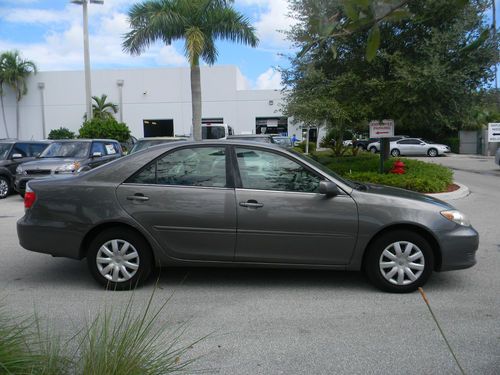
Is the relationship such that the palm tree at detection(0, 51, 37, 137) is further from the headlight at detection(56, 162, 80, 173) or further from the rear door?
the rear door

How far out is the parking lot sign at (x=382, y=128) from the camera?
13344 millimetres

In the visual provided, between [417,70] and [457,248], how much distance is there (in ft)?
27.5

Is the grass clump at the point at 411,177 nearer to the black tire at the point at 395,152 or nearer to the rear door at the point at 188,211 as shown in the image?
the rear door at the point at 188,211

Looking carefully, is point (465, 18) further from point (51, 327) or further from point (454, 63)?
point (51, 327)

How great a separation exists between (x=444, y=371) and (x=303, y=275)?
2344 mm

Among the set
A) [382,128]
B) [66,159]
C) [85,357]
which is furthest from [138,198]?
[382,128]

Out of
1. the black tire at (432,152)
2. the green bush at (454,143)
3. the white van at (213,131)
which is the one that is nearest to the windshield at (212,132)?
the white van at (213,131)

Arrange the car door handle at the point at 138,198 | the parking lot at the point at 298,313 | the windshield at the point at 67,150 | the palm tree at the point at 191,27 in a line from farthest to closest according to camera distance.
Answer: the palm tree at the point at 191,27, the windshield at the point at 67,150, the car door handle at the point at 138,198, the parking lot at the point at 298,313

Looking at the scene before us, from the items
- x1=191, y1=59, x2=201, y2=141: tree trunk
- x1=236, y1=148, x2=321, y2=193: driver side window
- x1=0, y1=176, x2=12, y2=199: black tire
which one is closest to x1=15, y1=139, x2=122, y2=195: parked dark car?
x1=0, y1=176, x2=12, y2=199: black tire

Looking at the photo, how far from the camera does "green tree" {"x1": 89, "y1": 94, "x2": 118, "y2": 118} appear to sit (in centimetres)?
3888

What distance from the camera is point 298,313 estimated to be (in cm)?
434

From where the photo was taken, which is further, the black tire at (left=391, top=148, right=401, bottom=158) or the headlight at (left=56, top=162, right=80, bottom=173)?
the black tire at (left=391, top=148, right=401, bottom=158)

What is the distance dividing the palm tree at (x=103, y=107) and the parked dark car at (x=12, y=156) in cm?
2509

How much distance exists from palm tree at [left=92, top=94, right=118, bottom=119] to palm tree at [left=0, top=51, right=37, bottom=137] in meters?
6.51
